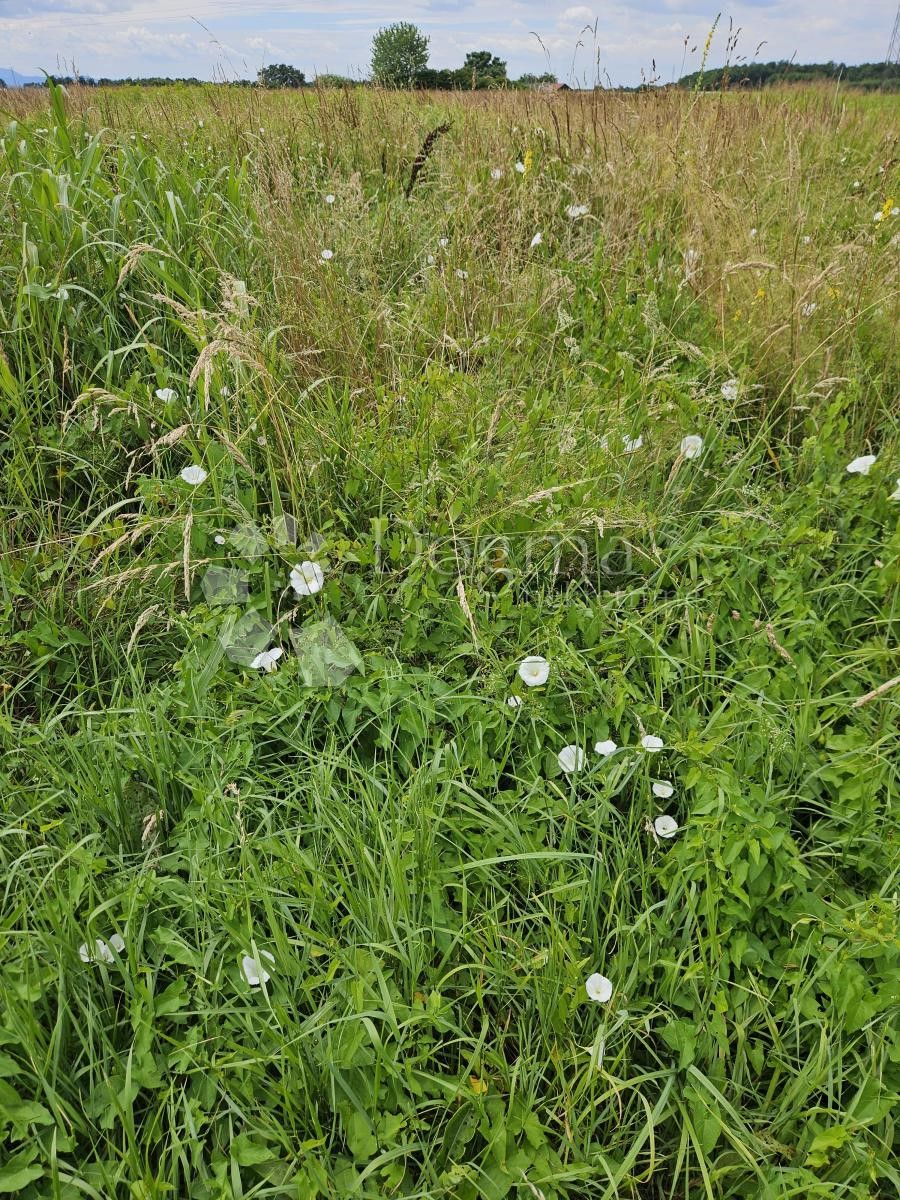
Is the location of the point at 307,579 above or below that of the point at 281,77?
below

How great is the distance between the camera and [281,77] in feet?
17.5

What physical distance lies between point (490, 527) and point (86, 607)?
3.74 ft

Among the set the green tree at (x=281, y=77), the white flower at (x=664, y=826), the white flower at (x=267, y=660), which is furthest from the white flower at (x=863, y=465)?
the green tree at (x=281, y=77)

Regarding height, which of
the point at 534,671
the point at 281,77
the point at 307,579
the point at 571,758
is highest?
the point at 281,77

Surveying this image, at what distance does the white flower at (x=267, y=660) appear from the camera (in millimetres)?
1782

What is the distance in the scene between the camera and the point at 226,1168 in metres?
1.12

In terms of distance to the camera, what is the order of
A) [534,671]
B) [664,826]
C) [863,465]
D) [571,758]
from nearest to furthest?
[664,826] → [571,758] → [534,671] → [863,465]

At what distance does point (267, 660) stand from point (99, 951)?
0.70m

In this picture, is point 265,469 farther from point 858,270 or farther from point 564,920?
point 858,270

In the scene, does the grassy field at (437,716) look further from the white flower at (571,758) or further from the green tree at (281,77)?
the green tree at (281,77)

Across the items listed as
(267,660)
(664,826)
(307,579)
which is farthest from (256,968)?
(307,579)

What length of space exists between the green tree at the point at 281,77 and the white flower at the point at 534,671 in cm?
533

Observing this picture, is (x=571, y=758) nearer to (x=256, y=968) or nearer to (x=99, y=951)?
(x=256, y=968)

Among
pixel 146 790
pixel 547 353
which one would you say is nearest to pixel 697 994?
pixel 146 790
